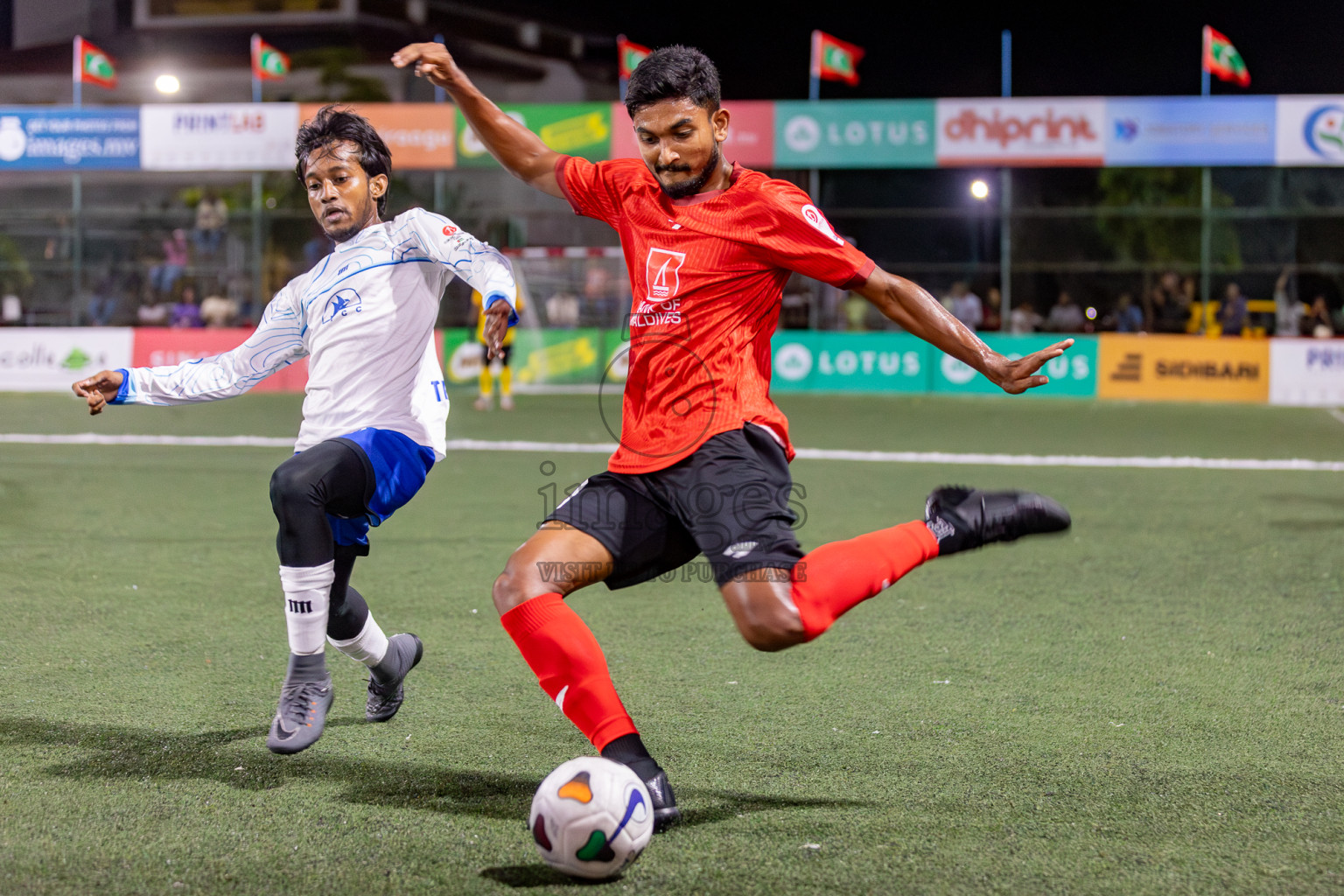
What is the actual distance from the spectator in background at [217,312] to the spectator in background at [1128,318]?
654 inches

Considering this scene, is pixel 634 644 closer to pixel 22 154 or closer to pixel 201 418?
pixel 201 418

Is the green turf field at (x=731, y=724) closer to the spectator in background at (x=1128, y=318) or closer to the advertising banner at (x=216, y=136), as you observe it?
the advertising banner at (x=216, y=136)

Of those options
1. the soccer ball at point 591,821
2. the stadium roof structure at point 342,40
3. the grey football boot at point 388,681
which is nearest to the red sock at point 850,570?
the soccer ball at point 591,821

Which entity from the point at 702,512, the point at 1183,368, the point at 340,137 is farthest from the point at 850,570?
the point at 1183,368

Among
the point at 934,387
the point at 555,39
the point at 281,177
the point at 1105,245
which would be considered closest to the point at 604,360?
the point at 934,387

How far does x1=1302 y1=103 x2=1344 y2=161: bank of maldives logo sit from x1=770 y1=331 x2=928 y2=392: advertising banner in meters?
6.99

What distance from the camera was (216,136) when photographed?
74.0 ft

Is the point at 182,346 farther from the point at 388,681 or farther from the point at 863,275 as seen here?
the point at 863,275

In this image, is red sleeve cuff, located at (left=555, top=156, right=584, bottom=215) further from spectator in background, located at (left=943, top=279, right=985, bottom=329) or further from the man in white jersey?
spectator in background, located at (left=943, top=279, right=985, bottom=329)

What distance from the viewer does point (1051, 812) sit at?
3289 millimetres

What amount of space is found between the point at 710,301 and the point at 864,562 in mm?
802

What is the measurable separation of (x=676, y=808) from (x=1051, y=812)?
968 millimetres

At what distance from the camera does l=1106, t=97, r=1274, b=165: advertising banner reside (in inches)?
825

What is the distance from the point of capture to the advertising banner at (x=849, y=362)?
21234mm
